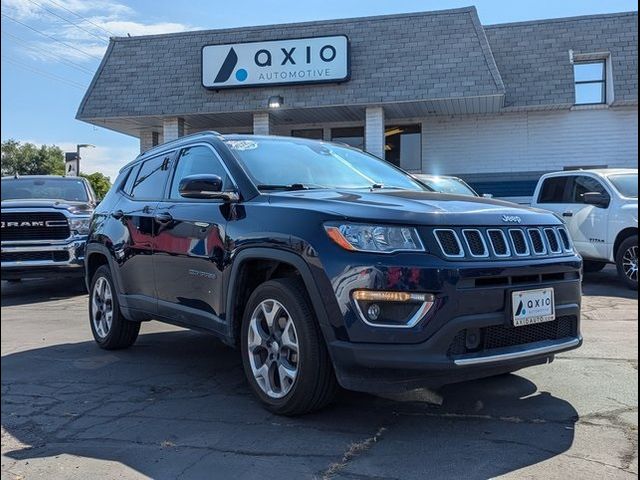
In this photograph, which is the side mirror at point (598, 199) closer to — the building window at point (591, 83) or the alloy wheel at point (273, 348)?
the alloy wheel at point (273, 348)

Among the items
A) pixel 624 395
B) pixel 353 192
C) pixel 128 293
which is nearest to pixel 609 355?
pixel 624 395

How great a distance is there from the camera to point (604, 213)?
9562 millimetres

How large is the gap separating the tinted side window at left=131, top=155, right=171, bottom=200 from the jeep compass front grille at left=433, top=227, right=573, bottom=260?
279cm

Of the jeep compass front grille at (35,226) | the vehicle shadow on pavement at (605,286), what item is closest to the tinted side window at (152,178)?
the jeep compass front grille at (35,226)

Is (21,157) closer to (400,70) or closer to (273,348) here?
(273,348)

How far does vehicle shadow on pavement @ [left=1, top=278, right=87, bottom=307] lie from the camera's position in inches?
378

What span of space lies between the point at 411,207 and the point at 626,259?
7.10 meters

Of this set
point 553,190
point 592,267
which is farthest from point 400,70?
point 592,267

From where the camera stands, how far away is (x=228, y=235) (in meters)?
4.11

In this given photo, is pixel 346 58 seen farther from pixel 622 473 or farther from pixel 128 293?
pixel 622 473

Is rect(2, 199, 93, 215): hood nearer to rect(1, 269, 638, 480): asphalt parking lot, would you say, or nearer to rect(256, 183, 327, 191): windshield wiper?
rect(1, 269, 638, 480): asphalt parking lot

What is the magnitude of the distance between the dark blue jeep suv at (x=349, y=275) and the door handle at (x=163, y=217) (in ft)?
0.06

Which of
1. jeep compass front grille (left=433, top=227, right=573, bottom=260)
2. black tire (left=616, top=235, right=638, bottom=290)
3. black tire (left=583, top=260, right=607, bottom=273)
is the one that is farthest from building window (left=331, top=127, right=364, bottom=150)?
jeep compass front grille (left=433, top=227, right=573, bottom=260)

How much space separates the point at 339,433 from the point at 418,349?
74 centimetres
